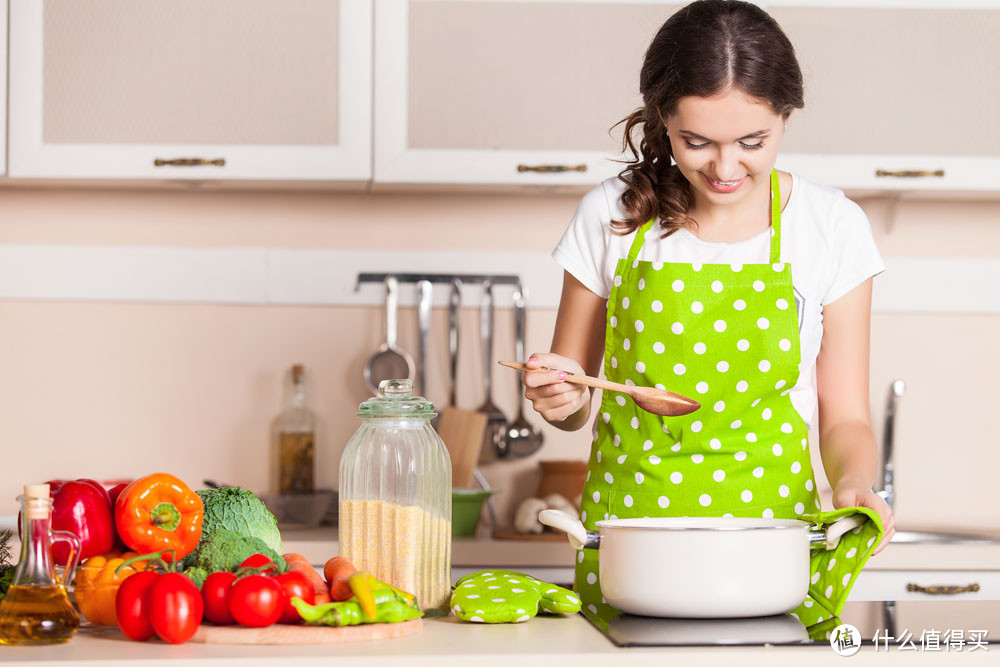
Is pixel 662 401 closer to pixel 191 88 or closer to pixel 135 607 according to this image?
pixel 135 607

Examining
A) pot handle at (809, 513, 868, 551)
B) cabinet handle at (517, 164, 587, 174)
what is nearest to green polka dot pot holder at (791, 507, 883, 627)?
pot handle at (809, 513, 868, 551)

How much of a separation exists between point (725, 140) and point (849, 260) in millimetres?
260

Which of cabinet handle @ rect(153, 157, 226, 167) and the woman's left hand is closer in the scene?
the woman's left hand

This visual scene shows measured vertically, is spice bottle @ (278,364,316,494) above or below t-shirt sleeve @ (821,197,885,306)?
below

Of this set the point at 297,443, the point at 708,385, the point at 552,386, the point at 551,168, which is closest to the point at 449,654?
the point at 552,386

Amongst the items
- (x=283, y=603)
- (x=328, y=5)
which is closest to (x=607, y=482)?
(x=283, y=603)

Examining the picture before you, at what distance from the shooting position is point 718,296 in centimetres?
140

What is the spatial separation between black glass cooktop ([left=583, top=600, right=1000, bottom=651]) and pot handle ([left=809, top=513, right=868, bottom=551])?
2.7 inches

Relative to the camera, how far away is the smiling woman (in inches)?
50.7

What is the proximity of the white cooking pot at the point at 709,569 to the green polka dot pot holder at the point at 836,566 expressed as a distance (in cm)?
7

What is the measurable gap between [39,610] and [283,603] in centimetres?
18

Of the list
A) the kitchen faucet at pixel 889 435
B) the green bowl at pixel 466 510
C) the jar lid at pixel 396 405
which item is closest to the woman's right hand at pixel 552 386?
the jar lid at pixel 396 405

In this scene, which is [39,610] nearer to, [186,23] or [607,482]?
[607,482]

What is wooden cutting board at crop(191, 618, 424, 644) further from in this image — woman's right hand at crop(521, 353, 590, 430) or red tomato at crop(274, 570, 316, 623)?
woman's right hand at crop(521, 353, 590, 430)
